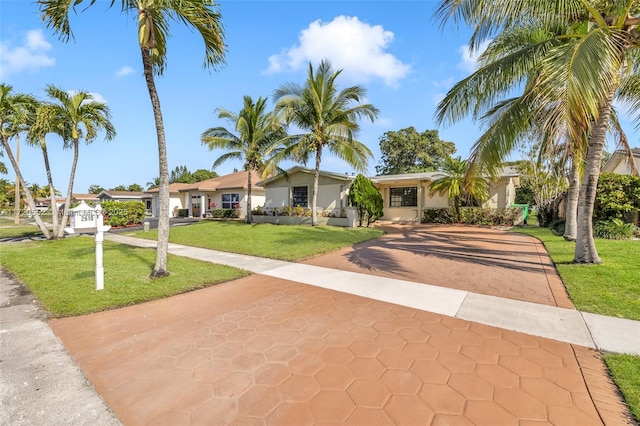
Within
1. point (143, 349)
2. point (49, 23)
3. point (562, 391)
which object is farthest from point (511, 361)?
point (49, 23)

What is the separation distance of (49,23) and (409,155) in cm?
3661

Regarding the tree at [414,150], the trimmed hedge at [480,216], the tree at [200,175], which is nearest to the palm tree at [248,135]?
the trimmed hedge at [480,216]

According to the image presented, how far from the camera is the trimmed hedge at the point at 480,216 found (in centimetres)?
1689

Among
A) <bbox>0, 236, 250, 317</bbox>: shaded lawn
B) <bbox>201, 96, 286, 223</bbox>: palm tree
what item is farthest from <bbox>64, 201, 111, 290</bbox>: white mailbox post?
<bbox>201, 96, 286, 223</bbox>: palm tree

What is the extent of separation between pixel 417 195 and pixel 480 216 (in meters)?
4.08

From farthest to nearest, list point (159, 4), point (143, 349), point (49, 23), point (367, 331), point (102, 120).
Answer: point (102, 120) < point (49, 23) < point (159, 4) < point (367, 331) < point (143, 349)

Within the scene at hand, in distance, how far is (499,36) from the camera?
28.9 feet

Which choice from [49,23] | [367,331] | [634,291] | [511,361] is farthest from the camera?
[49,23]

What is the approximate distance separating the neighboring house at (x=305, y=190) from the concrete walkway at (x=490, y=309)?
1194 centimetres

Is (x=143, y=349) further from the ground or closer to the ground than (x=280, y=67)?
closer to the ground

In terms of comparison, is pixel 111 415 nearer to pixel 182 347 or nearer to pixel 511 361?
pixel 182 347

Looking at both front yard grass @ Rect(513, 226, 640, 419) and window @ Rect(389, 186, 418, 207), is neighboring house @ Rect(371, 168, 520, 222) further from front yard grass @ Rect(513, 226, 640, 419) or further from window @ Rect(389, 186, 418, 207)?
front yard grass @ Rect(513, 226, 640, 419)

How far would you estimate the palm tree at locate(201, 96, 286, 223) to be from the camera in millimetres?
18969

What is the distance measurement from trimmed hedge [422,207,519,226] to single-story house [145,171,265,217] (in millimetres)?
15534
